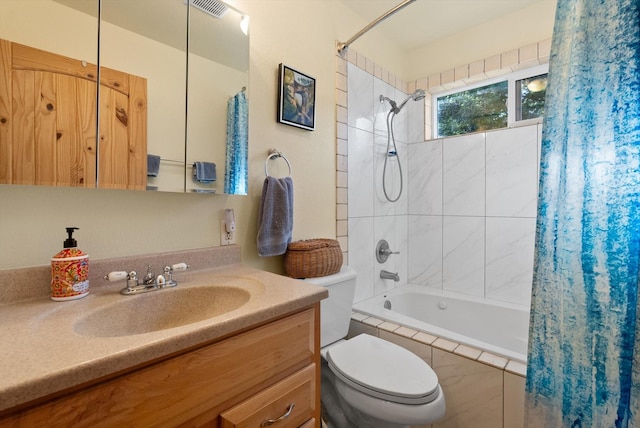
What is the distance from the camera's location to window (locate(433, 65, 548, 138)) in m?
2.12

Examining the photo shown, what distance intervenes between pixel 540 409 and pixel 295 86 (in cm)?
167

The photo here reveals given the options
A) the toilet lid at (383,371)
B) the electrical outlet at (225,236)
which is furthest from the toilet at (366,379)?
the electrical outlet at (225,236)

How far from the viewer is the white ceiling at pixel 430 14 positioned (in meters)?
1.96

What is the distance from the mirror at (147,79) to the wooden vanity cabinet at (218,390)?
0.68 m

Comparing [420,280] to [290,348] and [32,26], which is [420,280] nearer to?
[290,348]

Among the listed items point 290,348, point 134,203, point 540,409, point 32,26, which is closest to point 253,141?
point 134,203

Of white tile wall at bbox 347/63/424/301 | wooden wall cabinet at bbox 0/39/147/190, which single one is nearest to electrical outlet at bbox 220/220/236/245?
wooden wall cabinet at bbox 0/39/147/190

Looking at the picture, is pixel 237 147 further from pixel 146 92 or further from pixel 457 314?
pixel 457 314

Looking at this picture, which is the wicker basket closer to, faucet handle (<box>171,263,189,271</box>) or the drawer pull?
faucet handle (<box>171,263,189,271</box>)

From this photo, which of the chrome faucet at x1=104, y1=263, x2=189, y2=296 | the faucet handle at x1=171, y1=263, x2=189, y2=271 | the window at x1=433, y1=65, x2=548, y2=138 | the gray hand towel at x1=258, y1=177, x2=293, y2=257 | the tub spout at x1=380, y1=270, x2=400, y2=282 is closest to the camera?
the chrome faucet at x1=104, y1=263, x2=189, y2=296

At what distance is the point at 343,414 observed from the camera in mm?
1420

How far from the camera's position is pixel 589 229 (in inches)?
32.8

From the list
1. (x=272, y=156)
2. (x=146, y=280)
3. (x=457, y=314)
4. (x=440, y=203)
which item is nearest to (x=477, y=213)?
(x=440, y=203)

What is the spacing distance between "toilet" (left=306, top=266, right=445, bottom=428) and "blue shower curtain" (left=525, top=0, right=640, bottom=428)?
35 cm
